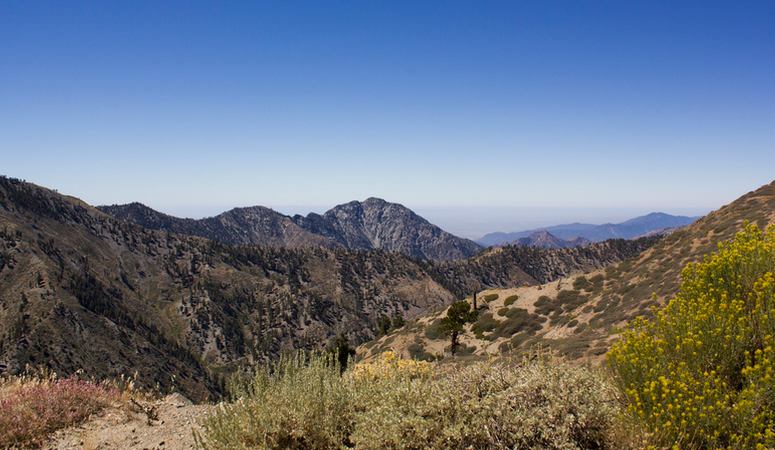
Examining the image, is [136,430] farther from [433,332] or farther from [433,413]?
[433,332]

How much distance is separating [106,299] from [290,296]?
233 ft

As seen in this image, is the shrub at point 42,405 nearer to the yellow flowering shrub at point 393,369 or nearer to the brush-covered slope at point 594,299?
the yellow flowering shrub at point 393,369

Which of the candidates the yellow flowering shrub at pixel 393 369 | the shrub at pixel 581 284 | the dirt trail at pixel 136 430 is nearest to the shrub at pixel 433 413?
the yellow flowering shrub at pixel 393 369

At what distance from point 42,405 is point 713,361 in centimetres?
1114

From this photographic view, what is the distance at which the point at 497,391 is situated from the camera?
623cm

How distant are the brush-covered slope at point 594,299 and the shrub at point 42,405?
19.7 m

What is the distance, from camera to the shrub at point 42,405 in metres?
7.31

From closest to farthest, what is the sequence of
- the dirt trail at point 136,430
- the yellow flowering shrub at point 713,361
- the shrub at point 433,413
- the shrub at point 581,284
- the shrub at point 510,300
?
the yellow flowering shrub at point 713,361
the shrub at point 433,413
the dirt trail at point 136,430
the shrub at point 581,284
the shrub at point 510,300

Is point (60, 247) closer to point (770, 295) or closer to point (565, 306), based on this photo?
point (565, 306)

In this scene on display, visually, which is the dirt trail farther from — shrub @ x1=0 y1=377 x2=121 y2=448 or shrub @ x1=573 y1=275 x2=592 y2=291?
shrub @ x1=573 y1=275 x2=592 y2=291

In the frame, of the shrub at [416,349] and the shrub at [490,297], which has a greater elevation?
the shrub at [490,297]

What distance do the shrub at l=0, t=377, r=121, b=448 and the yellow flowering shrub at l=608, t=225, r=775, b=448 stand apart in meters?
9.59

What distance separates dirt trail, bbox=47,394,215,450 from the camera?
7430 mm

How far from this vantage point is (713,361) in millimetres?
5734
